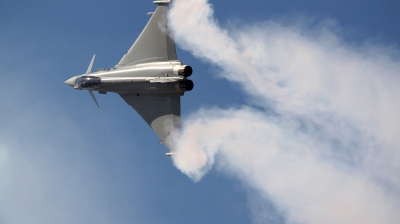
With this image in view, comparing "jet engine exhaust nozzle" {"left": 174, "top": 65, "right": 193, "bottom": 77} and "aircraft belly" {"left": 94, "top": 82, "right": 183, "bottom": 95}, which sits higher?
"jet engine exhaust nozzle" {"left": 174, "top": 65, "right": 193, "bottom": 77}

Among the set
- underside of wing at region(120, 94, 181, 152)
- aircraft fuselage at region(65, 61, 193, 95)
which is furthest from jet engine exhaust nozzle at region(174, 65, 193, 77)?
underside of wing at region(120, 94, 181, 152)

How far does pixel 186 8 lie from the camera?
45.9 metres

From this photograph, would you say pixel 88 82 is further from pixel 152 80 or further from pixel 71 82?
pixel 152 80

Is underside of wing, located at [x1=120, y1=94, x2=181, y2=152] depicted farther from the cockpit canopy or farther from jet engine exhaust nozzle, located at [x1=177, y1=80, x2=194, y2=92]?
the cockpit canopy

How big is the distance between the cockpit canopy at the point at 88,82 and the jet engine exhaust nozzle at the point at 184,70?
6.25 m

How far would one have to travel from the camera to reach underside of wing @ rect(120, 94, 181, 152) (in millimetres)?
45969

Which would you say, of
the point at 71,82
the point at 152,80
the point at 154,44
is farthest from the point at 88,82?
Answer: the point at 154,44

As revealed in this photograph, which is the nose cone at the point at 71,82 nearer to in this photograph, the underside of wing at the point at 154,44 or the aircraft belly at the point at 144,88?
the aircraft belly at the point at 144,88

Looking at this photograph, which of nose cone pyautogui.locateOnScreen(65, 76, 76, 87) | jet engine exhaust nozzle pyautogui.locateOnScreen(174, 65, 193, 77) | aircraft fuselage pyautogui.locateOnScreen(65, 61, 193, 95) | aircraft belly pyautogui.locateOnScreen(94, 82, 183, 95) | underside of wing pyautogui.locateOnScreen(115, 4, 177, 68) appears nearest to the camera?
jet engine exhaust nozzle pyautogui.locateOnScreen(174, 65, 193, 77)

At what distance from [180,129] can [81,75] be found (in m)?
8.53

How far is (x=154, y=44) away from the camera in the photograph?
46.1 metres

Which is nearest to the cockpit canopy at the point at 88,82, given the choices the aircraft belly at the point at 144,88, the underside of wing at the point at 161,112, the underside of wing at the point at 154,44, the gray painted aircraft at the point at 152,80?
the gray painted aircraft at the point at 152,80

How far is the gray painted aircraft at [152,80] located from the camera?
4466 centimetres

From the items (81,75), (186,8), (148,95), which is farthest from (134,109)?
(186,8)
